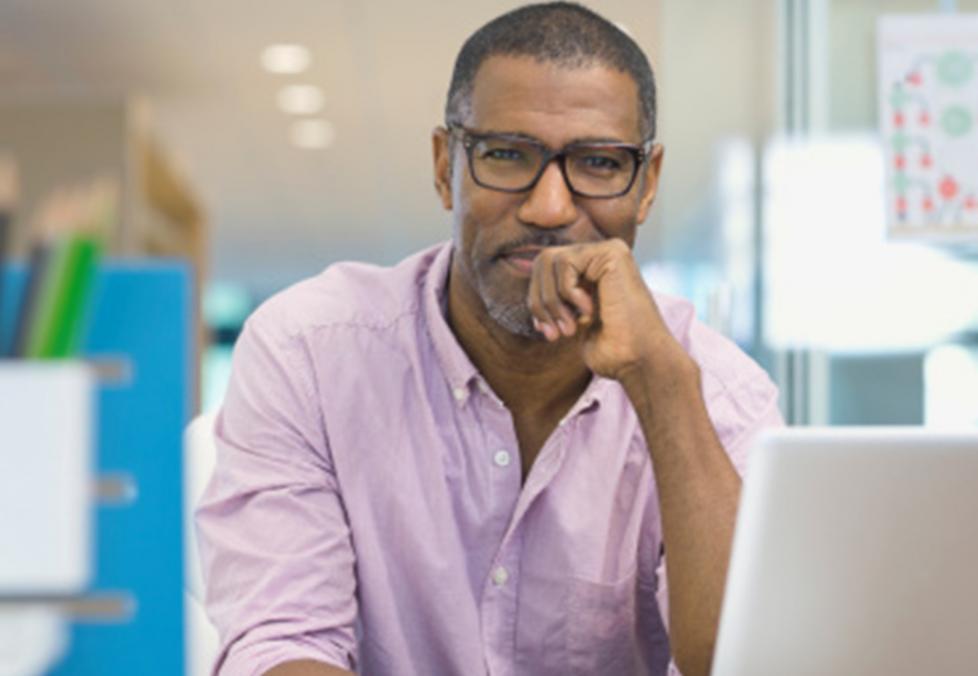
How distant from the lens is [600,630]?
133 centimetres

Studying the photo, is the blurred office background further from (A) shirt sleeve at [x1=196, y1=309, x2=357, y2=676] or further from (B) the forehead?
(B) the forehead

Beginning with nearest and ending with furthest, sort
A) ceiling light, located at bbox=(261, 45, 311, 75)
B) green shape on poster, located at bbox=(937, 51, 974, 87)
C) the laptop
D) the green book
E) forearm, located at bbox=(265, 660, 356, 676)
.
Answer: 1. the green book
2. the laptop
3. forearm, located at bbox=(265, 660, 356, 676)
4. green shape on poster, located at bbox=(937, 51, 974, 87)
5. ceiling light, located at bbox=(261, 45, 311, 75)

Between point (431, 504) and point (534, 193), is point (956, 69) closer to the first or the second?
point (534, 193)

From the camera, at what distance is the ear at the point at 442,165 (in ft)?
4.88

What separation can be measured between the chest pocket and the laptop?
460mm

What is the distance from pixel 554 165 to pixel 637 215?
0.11 metres

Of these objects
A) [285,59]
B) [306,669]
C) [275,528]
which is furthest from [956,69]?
[285,59]

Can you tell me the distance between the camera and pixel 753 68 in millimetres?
3166

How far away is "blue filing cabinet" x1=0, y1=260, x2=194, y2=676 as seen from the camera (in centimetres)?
64

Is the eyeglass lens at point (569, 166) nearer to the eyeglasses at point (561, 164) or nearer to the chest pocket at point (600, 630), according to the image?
the eyeglasses at point (561, 164)

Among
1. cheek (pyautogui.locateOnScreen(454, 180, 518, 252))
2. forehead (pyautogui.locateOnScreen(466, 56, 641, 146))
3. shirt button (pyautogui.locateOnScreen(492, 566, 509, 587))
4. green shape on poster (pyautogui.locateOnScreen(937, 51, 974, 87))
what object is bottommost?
shirt button (pyautogui.locateOnScreen(492, 566, 509, 587))

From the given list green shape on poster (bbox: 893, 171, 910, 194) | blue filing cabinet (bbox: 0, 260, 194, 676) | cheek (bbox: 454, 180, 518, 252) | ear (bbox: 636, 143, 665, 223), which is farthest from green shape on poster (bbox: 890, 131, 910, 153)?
blue filing cabinet (bbox: 0, 260, 194, 676)

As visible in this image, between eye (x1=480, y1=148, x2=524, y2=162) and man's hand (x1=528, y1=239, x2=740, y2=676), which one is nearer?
man's hand (x1=528, y1=239, x2=740, y2=676)

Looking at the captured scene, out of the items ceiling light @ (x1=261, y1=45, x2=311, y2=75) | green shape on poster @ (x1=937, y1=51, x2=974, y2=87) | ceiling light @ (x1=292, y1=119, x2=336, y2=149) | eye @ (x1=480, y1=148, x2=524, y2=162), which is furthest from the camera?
ceiling light @ (x1=292, y1=119, x2=336, y2=149)
